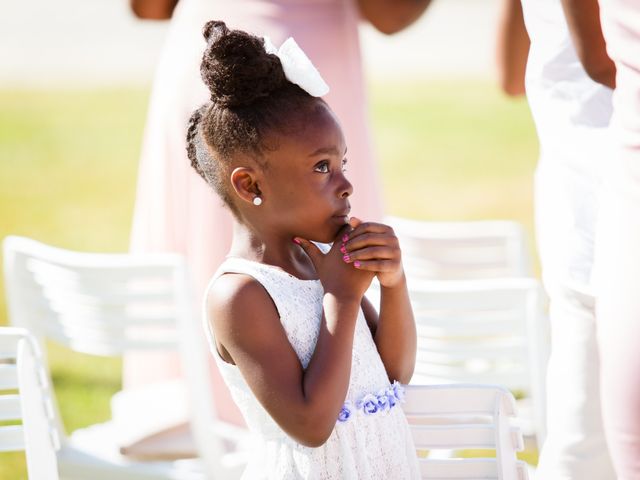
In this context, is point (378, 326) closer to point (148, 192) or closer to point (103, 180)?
point (148, 192)

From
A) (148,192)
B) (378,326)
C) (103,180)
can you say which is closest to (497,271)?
(148,192)

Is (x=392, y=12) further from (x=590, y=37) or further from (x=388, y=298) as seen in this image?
(x=388, y=298)

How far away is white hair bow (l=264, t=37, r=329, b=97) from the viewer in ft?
7.34

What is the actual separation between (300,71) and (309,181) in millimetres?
212

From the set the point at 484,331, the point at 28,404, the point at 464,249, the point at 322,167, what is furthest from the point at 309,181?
the point at 464,249

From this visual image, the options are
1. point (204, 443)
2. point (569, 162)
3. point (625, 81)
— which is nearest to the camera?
point (625, 81)

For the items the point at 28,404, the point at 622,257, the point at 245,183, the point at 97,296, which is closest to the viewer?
the point at 622,257

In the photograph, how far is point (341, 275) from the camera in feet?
7.30

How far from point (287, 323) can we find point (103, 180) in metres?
9.40

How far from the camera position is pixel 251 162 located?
227 centimetres

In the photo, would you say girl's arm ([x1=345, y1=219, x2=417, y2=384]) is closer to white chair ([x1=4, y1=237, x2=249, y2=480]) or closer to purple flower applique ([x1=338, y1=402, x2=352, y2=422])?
purple flower applique ([x1=338, y1=402, x2=352, y2=422])

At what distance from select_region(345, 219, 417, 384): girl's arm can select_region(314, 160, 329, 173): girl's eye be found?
0.37 feet

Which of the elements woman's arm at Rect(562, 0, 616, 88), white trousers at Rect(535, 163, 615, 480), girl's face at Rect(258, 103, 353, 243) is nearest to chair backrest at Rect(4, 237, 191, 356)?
girl's face at Rect(258, 103, 353, 243)

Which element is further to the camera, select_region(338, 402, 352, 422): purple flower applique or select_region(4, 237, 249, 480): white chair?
select_region(4, 237, 249, 480): white chair
